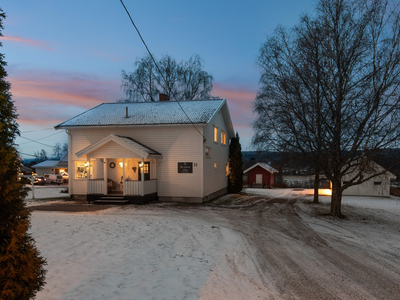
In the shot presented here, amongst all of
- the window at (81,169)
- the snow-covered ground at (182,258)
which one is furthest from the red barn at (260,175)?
the snow-covered ground at (182,258)

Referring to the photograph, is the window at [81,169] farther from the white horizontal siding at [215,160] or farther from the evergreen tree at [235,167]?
the evergreen tree at [235,167]

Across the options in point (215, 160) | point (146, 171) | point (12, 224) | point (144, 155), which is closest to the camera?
point (12, 224)

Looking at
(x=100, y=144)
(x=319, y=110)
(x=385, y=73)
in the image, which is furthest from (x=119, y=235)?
(x=385, y=73)

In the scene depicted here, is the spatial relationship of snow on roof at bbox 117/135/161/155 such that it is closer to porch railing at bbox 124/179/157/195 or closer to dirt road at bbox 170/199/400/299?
porch railing at bbox 124/179/157/195

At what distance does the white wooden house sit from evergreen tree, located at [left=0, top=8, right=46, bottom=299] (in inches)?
492

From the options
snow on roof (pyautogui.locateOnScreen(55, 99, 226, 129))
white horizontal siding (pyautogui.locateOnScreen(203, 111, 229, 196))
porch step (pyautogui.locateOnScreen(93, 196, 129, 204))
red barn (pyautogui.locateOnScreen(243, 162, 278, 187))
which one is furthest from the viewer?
red barn (pyautogui.locateOnScreen(243, 162, 278, 187))

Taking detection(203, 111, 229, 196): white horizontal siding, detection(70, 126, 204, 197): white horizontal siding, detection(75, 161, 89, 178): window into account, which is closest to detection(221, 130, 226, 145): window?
detection(203, 111, 229, 196): white horizontal siding

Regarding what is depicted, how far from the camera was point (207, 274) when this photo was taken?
5.95 m

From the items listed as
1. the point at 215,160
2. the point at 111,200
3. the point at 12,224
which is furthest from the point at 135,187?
the point at 12,224

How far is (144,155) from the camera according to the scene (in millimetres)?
16109

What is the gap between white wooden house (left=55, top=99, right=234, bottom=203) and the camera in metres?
16.9

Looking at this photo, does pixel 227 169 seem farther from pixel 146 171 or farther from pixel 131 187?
pixel 131 187

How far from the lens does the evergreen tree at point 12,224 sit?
3289 mm

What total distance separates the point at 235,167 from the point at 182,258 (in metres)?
19.5
